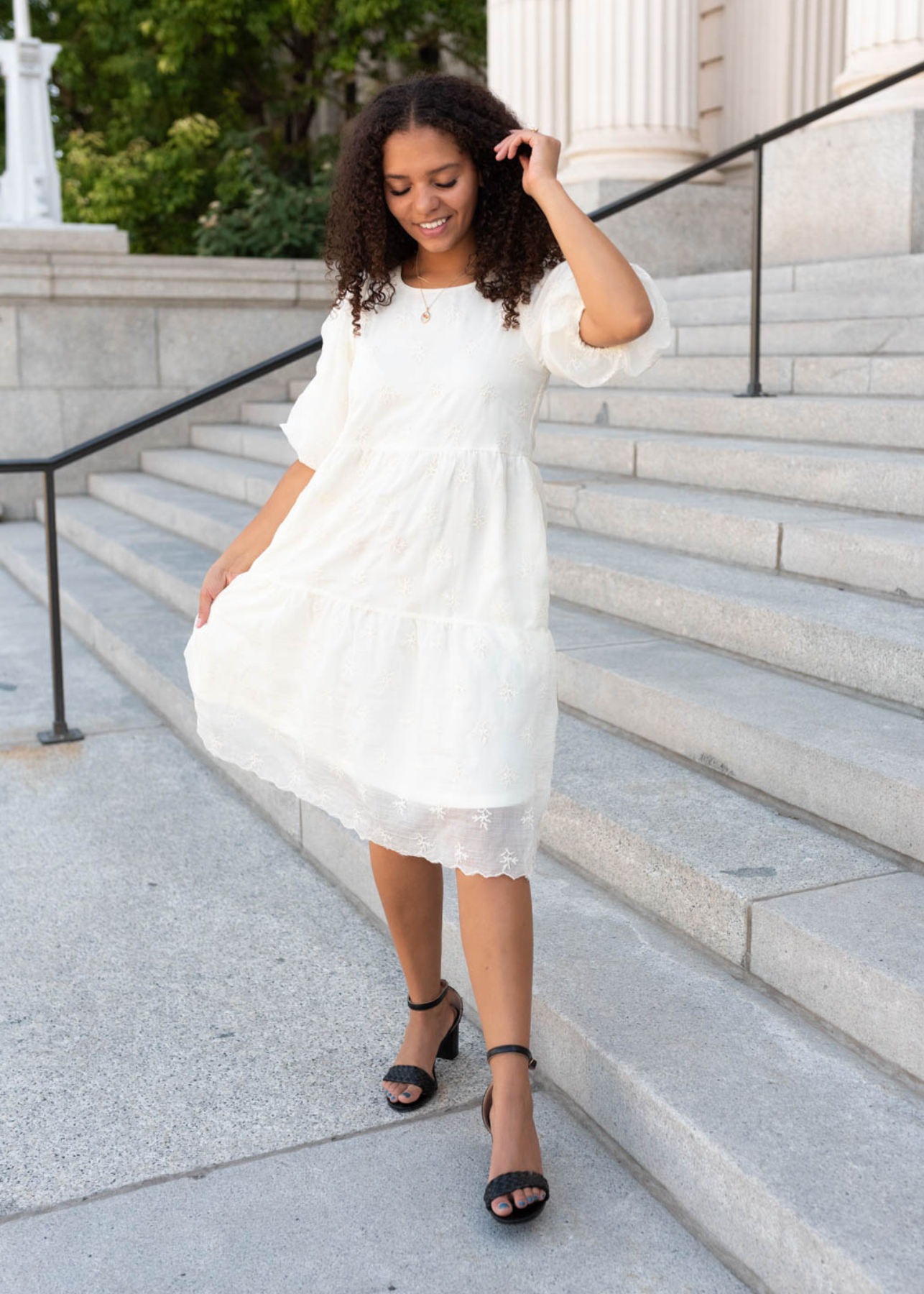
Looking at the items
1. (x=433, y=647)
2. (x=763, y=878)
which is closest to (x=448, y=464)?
(x=433, y=647)

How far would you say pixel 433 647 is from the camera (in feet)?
7.89

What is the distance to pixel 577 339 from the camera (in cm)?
229

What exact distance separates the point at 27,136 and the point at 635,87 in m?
4.84

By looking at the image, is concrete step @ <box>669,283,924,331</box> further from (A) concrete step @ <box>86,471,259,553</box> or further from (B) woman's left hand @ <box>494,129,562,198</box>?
(B) woman's left hand @ <box>494,129,562,198</box>

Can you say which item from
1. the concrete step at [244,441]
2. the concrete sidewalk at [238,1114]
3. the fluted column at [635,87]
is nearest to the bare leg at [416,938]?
the concrete sidewalk at [238,1114]

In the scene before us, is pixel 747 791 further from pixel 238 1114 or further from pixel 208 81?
pixel 208 81

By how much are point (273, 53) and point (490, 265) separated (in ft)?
58.0

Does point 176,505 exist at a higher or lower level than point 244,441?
lower

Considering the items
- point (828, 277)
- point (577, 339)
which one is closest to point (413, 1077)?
point (577, 339)

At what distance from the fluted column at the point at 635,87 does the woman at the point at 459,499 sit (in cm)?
780

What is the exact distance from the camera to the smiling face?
7.67 ft

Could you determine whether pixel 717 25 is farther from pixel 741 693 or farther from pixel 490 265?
pixel 490 265

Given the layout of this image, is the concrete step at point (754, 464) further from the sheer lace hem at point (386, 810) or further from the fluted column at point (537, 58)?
the fluted column at point (537, 58)

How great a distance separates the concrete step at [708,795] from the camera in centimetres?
297
